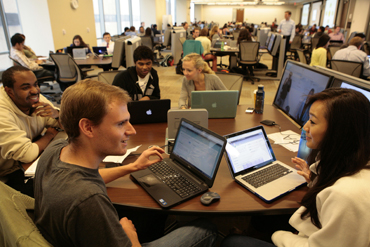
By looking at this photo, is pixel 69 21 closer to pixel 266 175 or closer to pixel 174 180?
pixel 174 180

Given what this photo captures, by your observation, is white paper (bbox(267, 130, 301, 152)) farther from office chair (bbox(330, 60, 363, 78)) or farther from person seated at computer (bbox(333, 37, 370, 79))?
person seated at computer (bbox(333, 37, 370, 79))

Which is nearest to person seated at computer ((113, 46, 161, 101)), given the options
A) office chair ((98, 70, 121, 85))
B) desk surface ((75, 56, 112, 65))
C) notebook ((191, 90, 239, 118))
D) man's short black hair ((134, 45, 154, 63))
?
man's short black hair ((134, 45, 154, 63))

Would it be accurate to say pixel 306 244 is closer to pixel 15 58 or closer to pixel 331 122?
pixel 331 122

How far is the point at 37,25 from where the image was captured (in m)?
6.51

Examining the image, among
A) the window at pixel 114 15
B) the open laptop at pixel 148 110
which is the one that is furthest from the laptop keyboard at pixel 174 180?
the window at pixel 114 15

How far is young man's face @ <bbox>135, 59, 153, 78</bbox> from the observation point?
276cm

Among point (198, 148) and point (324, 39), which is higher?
point (324, 39)

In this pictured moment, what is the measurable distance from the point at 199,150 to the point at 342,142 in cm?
63

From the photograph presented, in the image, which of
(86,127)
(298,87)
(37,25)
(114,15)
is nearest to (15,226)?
(86,127)

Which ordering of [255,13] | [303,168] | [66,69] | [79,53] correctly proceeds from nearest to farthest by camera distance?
[303,168], [66,69], [79,53], [255,13]

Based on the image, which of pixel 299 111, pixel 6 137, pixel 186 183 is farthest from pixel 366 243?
pixel 6 137

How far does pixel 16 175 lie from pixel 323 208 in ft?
6.05

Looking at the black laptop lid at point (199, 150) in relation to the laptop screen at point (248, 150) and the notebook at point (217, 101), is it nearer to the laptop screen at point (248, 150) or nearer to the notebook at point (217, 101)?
the laptop screen at point (248, 150)

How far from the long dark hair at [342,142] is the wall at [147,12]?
46.4 ft
